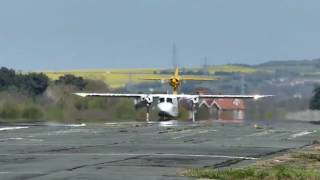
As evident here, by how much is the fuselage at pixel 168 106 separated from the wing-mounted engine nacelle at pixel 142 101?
43.5 inches

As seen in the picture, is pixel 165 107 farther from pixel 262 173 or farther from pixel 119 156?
→ pixel 262 173

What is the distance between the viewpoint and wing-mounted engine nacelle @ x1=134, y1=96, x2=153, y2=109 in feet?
260

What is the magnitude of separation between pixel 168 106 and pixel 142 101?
411 centimetres

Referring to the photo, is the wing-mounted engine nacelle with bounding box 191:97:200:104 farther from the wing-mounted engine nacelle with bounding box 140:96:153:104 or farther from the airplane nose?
the wing-mounted engine nacelle with bounding box 140:96:153:104

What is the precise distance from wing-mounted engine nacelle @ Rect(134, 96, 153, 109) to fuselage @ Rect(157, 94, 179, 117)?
111 centimetres

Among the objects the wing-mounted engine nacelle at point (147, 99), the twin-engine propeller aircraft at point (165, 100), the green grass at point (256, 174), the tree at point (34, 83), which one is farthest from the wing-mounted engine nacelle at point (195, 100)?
the green grass at point (256, 174)

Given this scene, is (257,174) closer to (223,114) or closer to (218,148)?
Result: (218,148)

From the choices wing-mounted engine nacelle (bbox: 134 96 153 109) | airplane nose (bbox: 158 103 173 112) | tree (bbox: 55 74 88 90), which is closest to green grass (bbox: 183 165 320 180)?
airplane nose (bbox: 158 103 173 112)

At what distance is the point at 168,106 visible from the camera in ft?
255

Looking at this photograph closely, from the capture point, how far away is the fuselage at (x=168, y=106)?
253ft

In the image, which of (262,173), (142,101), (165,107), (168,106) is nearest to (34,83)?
(142,101)

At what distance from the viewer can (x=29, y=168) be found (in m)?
20.1

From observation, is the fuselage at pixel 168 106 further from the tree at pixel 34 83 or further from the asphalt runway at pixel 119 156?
the asphalt runway at pixel 119 156

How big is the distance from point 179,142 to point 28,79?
Answer: 6746cm
